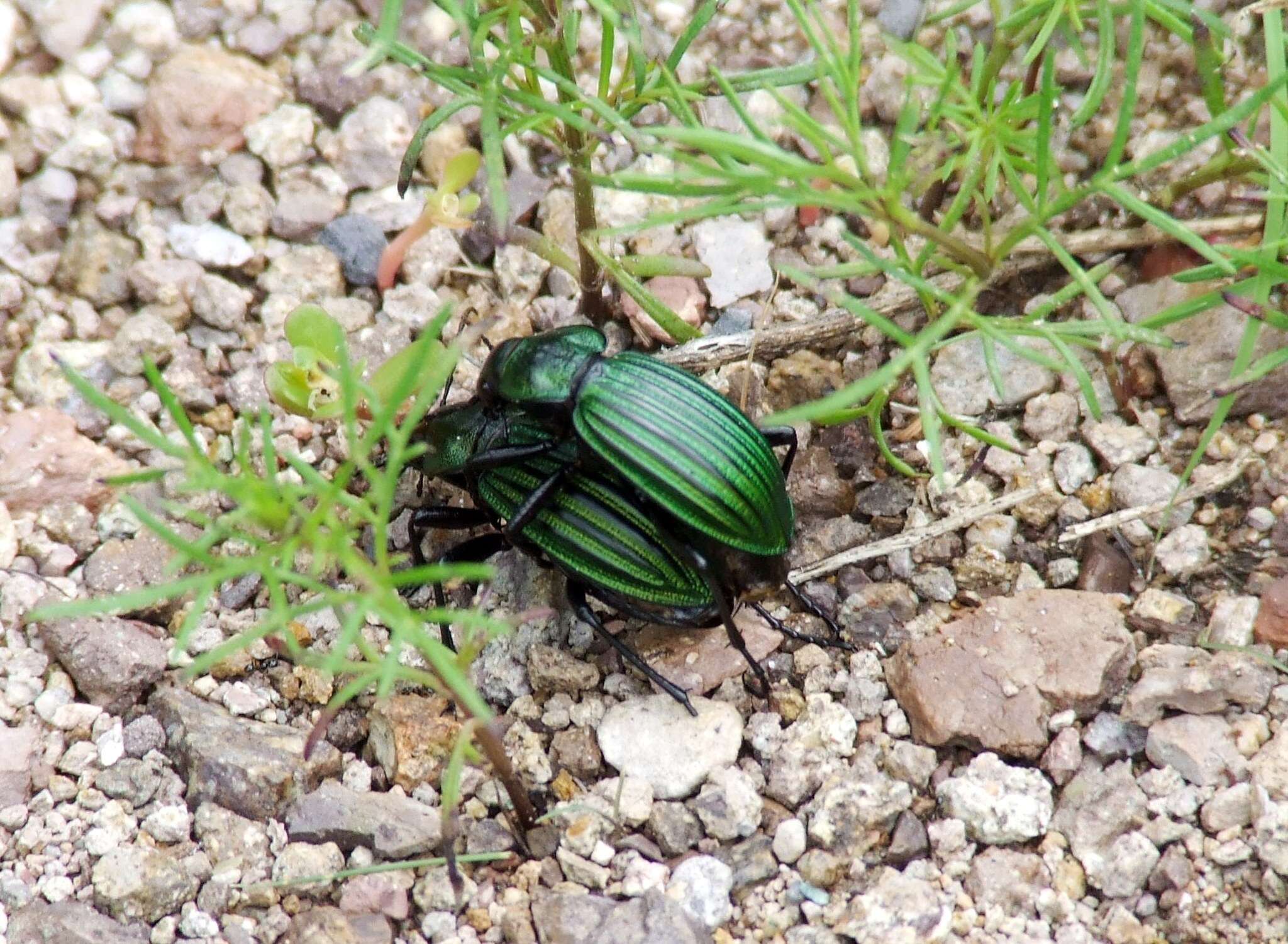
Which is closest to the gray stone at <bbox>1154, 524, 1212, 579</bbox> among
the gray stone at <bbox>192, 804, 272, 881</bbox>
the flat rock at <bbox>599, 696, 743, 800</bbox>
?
the flat rock at <bbox>599, 696, 743, 800</bbox>

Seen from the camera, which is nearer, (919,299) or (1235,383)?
(1235,383)

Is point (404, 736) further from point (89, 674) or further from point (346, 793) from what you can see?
point (89, 674)

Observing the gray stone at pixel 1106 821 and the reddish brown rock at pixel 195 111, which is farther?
the reddish brown rock at pixel 195 111

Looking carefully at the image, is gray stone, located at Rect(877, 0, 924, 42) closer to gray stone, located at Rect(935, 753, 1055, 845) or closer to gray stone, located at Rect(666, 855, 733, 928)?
gray stone, located at Rect(935, 753, 1055, 845)

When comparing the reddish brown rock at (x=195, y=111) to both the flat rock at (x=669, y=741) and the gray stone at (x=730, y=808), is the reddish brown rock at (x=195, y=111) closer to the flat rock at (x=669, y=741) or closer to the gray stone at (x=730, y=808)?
the flat rock at (x=669, y=741)

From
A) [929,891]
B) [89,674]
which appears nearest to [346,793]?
[89,674]

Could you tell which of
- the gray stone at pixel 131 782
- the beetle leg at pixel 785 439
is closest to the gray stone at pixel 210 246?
the gray stone at pixel 131 782
